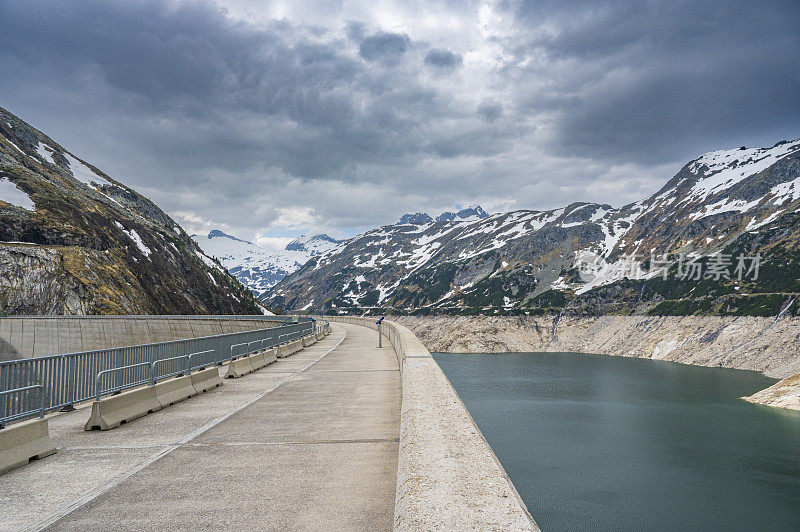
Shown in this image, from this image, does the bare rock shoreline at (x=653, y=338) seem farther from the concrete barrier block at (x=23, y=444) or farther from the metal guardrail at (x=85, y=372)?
the concrete barrier block at (x=23, y=444)

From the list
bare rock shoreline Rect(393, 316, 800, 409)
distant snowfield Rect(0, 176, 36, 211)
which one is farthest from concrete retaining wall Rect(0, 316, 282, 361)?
bare rock shoreline Rect(393, 316, 800, 409)

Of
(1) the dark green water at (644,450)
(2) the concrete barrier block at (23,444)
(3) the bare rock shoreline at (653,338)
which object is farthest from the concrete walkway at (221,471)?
(3) the bare rock shoreline at (653,338)

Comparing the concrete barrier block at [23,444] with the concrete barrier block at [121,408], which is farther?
the concrete barrier block at [121,408]

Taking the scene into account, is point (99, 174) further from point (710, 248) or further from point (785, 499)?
point (710, 248)

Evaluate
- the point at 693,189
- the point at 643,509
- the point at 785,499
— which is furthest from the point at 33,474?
the point at 693,189

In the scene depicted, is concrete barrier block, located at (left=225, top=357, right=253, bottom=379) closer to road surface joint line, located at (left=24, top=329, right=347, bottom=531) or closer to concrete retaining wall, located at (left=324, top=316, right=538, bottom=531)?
road surface joint line, located at (left=24, top=329, right=347, bottom=531)

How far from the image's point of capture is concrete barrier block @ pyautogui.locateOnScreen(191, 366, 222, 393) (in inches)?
563

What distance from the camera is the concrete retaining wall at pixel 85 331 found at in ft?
139

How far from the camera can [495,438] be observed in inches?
1527

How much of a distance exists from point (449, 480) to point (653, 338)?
109 metres

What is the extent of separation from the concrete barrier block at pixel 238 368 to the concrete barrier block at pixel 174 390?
3889 mm

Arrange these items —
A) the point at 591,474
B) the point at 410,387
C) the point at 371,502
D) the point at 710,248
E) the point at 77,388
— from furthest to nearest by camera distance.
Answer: the point at 710,248, the point at 591,474, the point at 77,388, the point at 410,387, the point at 371,502

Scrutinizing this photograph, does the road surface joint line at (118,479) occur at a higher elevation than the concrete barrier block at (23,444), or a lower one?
lower

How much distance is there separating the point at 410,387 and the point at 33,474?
665cm
